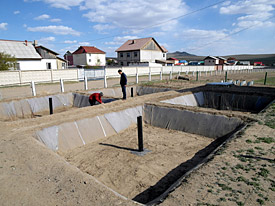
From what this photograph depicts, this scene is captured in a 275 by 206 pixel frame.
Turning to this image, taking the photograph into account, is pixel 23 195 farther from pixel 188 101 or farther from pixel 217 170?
pixel 188 101

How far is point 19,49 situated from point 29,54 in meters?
1.61

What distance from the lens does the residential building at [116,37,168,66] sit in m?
50.7

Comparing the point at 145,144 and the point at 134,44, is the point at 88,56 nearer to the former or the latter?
the point at 134,44

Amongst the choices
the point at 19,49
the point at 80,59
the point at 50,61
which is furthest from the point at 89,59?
the point at 19,49

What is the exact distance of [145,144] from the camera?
24.0 feet

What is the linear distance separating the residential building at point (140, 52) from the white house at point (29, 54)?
20119mm

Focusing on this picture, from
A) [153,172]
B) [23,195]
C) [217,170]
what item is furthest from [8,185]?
[217,170]

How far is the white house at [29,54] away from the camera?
30625 millimetres

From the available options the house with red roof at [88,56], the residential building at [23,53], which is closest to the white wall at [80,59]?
the house with red roof at [88,56]

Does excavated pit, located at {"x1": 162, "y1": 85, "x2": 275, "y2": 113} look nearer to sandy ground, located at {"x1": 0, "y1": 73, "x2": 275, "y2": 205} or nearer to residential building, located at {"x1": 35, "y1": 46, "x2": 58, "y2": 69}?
sandy ground, located at {"x1": 0, "y1": 73, "x2": 275, "y2": 205}

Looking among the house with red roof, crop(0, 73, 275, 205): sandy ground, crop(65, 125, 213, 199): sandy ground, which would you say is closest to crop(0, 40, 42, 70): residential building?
the house with red roof

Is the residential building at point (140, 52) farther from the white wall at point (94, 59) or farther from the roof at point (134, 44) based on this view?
the white wall at point (94, 59)

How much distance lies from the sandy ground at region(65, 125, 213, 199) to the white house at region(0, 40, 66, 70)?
27.8 metres

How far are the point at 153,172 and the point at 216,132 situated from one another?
11.7ft
